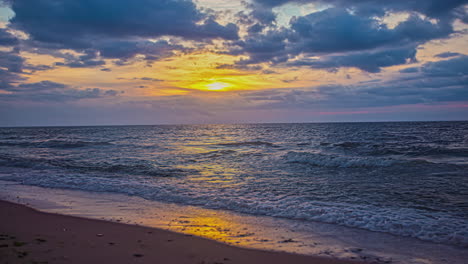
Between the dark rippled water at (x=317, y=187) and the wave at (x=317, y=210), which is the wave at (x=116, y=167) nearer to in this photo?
the dark rippled water at (x=317, y=187)

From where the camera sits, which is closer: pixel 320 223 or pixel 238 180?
pixel 320 223

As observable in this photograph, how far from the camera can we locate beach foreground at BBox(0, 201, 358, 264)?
4523 millimetres

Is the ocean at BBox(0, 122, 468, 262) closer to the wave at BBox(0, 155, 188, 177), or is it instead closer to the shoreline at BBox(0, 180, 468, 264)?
the wave at BBox(0, 155, 188, 177)

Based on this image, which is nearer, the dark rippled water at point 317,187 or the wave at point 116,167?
the dark rippled water at point 317,187

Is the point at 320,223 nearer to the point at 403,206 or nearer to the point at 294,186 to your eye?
the point at 403,206

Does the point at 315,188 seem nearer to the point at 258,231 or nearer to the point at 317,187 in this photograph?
the point at 317,187

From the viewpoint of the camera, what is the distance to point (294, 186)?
1147 cm

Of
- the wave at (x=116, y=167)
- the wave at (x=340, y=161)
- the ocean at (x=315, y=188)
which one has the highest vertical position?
the wave at (x=340, y=161)

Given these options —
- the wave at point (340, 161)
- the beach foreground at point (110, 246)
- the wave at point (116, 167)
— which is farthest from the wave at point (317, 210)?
the wave at point (340, 161)

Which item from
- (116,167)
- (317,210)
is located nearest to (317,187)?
(317,210)

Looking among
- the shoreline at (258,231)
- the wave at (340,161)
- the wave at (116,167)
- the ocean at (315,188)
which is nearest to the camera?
the shoreline at (258,231)

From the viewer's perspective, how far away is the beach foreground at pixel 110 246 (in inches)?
178

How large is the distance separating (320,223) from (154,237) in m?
3.94

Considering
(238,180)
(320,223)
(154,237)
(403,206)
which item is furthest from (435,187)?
(154,237)
